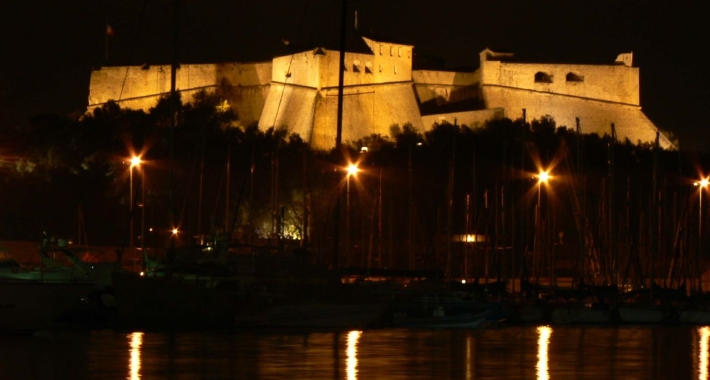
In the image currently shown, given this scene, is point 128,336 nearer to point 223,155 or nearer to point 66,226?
point 66,226

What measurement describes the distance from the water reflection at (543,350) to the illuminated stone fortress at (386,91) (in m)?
39.1

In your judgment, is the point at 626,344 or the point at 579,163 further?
the point at 579,163

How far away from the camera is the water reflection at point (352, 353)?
685 inches

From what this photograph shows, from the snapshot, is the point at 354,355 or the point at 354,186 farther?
the point at 354,186

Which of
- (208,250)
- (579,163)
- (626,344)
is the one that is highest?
(579,163)

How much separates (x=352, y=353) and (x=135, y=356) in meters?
3.36

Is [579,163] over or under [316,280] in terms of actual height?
over

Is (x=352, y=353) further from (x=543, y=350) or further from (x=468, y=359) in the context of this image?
(x=543, y=350)

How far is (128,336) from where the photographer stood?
23625 mm

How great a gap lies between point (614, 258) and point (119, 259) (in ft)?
44.6

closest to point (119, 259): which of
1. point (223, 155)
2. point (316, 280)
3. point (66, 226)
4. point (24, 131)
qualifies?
point (316, 280)

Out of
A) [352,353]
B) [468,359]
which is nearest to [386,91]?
[352,353]

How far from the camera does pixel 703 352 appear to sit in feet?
73.4

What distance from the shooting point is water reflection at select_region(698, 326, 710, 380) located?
18.4 m
